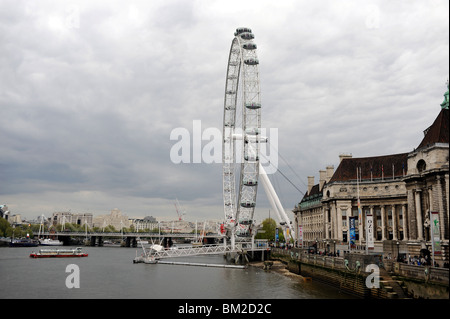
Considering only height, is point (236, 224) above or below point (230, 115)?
below

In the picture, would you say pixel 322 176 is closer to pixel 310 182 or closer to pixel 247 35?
pixel 310 182

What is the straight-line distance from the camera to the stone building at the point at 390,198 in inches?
1689

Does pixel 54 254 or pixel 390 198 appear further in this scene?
pixel 54 254

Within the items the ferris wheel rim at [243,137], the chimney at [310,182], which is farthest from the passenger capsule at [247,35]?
the chimney at [310,182]

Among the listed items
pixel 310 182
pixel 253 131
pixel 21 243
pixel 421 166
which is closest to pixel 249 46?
pixel 253 131

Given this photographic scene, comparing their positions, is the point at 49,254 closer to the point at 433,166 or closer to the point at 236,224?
the point at 236,224

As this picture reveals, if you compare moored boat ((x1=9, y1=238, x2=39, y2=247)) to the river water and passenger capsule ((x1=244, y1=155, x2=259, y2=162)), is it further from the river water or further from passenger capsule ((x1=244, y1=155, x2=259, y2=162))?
passenger capsule ((x1=244, y1=155, x2=259, y2=162))

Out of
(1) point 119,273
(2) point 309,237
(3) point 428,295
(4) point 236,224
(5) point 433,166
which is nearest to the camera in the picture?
(3) point 428,295

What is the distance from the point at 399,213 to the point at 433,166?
32238mm

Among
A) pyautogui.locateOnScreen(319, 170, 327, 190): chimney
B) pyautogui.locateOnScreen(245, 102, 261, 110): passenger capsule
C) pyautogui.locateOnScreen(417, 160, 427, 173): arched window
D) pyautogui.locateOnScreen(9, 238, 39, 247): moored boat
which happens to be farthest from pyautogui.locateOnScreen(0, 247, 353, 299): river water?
pyautogui.locateOnScreen(9, 238, 39, 247): moored boat

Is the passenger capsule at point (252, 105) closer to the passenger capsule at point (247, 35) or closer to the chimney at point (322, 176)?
the passenger capsule at point (247, 35)

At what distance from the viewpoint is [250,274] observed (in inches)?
2276

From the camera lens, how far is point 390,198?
7356cm
